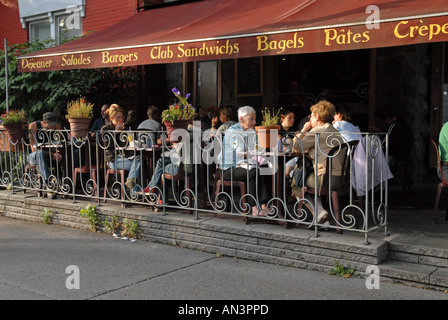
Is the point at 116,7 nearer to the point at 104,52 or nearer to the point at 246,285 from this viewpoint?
the point at 104,52

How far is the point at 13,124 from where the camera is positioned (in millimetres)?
7473

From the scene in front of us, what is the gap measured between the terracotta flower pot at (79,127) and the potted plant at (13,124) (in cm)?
124

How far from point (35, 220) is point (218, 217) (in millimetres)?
2948

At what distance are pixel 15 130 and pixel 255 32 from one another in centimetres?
398

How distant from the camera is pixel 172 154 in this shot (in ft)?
19.9

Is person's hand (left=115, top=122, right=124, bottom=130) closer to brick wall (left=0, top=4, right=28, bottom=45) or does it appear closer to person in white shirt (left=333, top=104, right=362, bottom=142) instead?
person in white shirt (left=333, top=104, right=362, bottom=142)

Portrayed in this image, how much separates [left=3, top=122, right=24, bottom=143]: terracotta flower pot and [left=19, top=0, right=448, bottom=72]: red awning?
3.51ft

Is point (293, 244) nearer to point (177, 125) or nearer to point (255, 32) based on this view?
point (177, 125)

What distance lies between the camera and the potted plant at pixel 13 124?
745 centimetres

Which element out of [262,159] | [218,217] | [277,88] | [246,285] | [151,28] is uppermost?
[151,28]

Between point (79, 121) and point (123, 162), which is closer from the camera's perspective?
point (123, 162)

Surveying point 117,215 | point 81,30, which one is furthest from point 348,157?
point 81,30

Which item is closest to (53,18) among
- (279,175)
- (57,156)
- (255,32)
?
(57,156)

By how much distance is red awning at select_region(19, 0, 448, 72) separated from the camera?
4797 mm
